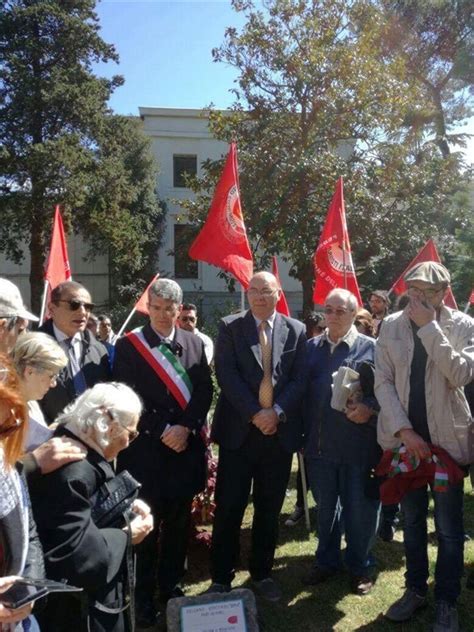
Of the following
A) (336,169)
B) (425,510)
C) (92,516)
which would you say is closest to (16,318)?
(92,516)

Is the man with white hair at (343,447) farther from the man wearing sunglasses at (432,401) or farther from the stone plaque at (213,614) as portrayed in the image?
the stone plaque at (213,614)

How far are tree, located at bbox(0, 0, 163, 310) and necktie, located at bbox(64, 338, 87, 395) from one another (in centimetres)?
1835

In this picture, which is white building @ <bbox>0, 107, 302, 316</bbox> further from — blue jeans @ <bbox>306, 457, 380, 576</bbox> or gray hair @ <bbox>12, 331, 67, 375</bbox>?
gray hair @ <bbox>12, 331, 67, 375</bbox>

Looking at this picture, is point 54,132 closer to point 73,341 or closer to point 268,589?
point 73,341

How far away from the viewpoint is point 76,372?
11.5 ft

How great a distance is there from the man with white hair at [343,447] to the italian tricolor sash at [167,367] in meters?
0.86

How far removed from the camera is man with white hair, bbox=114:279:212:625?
139 inches

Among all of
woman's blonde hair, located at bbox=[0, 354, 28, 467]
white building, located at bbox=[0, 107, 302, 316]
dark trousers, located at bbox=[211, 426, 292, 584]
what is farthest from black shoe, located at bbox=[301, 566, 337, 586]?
white building, located at bbox=[0, 107, 302, 316]

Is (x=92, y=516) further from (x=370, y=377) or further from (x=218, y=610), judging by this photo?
(x=370, y=377)

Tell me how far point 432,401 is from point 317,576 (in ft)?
4.91

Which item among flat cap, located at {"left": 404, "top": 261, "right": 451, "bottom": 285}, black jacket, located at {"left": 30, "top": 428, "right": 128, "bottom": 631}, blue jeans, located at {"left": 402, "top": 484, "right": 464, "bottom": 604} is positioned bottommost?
blue jeans, located at {"left": 402, "top": 484, "right": 464, "bottom": 604}


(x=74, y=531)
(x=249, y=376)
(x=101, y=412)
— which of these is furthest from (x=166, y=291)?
(x=74, y=531)

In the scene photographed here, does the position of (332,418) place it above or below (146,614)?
above

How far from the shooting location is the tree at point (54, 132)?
68.4 ft
